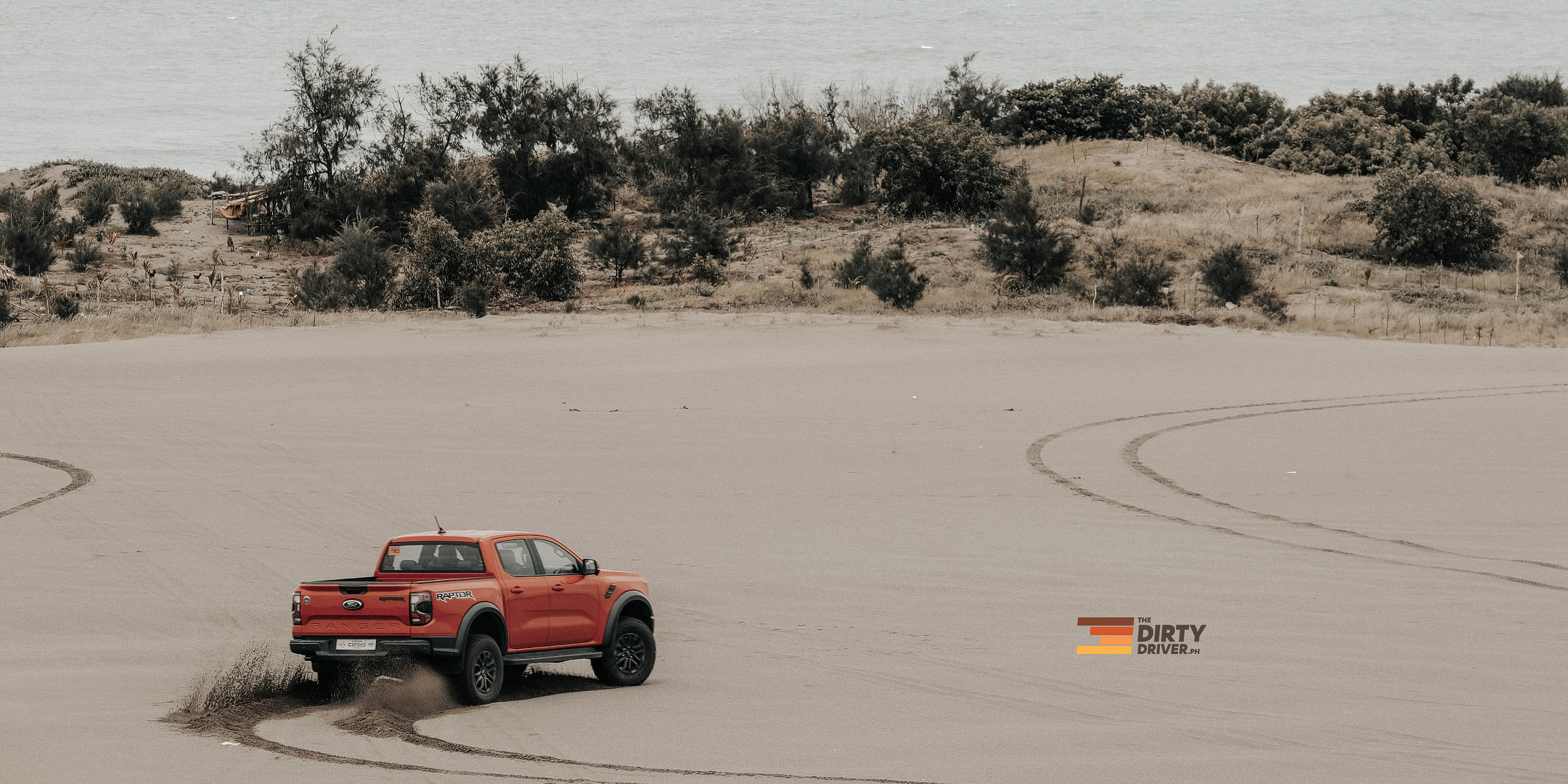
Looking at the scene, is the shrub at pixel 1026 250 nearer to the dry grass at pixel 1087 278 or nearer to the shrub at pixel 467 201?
the dry grass at pixel 1087 278

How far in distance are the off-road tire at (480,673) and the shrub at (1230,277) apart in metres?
44.0

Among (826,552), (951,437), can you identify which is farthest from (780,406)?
(826,552)

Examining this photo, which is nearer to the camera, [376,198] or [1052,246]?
[1052,246]

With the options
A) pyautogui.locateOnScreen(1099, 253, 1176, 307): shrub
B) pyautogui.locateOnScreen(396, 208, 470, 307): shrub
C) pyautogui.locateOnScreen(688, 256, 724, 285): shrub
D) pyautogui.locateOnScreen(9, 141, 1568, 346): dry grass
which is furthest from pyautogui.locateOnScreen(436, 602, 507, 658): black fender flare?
pyautogui.locateOnScreen(688, 256, 724, 285): shrub

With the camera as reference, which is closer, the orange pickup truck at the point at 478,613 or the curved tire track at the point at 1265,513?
the orange pickup truck at the point at 478,613

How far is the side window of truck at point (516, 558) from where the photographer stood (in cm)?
927

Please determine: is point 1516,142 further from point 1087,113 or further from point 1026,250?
point 1026,250

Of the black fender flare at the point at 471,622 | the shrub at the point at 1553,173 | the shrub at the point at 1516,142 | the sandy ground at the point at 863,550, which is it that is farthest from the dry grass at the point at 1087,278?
the black fender flare at the point at 471,622

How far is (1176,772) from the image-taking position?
24.0ft

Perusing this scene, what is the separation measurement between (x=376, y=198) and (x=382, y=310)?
59.5 ft

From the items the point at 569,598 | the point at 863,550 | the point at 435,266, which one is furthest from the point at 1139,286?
the point at 569,598

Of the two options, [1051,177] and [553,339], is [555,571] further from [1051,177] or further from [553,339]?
[1051,177]

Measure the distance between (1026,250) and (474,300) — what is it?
19.8 m

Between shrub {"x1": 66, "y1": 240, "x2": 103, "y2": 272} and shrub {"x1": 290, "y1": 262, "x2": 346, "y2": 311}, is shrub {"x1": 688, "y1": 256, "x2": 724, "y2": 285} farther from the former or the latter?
shrub {"x1": 66, "y1": 240, "x2": 103, "y2": 272}
